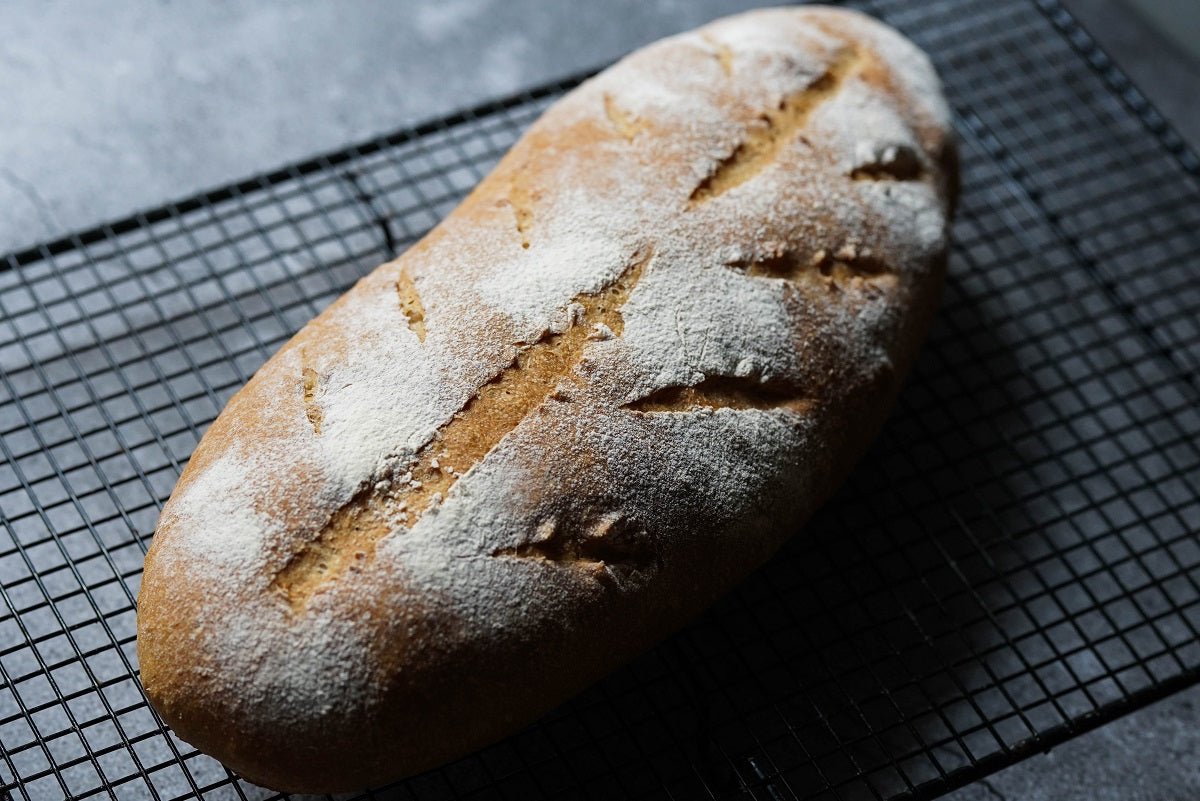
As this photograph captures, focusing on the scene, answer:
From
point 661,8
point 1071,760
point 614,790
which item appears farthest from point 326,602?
point 661,8

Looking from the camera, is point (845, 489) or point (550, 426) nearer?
point (550, 426)

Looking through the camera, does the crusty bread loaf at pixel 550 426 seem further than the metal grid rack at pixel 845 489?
No

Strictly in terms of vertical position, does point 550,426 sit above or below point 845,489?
above

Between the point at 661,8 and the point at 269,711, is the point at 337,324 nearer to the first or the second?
the point at 269,711

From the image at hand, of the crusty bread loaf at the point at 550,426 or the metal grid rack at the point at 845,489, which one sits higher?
the crusty bread loaf at the point at 550,426
